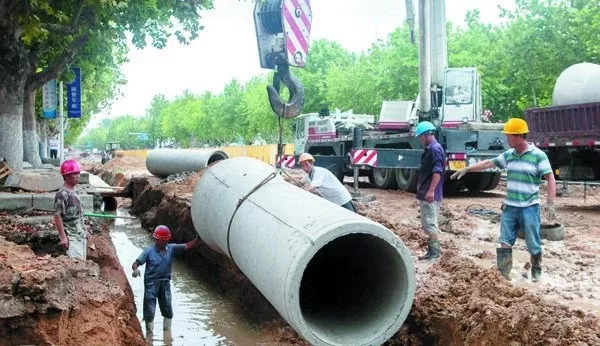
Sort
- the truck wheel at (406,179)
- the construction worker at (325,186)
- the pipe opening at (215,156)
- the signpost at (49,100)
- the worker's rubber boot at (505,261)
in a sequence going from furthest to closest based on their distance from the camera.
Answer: the signpost at (49,100) → the pipe opening at (215,156) → the truck wheel at (406,179) → the construction worker at (325,186) → the worker's rubber boot at (505,261)

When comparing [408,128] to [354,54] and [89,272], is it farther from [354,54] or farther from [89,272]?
[354,54]

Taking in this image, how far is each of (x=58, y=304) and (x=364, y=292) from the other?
7.59 ft

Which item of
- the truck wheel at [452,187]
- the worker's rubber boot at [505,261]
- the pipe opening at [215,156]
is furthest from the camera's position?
the pipe opening at [215,156]

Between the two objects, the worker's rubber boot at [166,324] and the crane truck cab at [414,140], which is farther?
the crane truck cab at [414,140]

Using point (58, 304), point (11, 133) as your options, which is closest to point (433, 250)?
point (58, 304)

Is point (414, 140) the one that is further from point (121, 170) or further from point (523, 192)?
point (121, 170)

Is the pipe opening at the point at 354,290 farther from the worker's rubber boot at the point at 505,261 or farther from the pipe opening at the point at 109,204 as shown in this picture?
the pipe opening at the point at 109,204

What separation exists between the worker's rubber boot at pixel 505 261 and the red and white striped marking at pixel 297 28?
2.77 metres

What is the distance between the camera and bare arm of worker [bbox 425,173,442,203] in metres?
6.86

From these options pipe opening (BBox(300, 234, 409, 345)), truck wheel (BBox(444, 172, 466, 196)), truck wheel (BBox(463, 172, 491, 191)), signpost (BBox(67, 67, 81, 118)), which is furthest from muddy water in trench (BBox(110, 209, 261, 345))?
signpost (BBox(67, 67, 81, 118))

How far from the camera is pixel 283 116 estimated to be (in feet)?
22.8

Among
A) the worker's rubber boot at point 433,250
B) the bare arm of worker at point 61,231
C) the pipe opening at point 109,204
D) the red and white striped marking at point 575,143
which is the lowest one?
the pipe opening at point 109,204

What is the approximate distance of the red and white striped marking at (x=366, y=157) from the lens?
1320cm

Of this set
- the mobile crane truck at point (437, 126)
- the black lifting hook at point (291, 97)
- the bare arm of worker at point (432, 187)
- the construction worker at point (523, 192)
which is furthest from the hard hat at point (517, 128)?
the mobile crane truck at point (437, 126)
